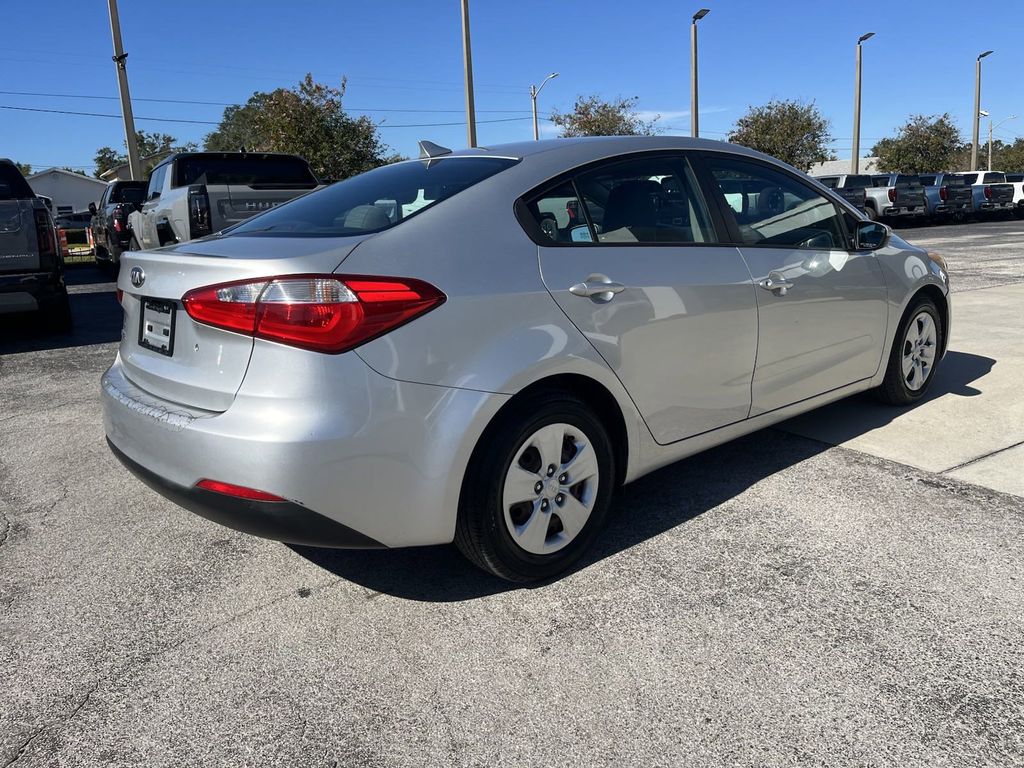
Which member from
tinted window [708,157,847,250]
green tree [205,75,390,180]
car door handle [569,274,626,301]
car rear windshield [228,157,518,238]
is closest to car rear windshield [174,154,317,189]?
car rear windshield [228,157,518,238]

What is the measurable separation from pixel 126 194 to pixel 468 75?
7768 millimetres

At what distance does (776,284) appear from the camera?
3816 mm

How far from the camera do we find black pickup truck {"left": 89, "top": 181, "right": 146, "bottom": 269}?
48.4 feet

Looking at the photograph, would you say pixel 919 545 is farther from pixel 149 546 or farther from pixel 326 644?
pixel 149 546

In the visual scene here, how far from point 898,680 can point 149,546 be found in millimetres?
2829

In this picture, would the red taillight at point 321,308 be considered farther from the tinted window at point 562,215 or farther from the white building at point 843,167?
the white building at point 843,167

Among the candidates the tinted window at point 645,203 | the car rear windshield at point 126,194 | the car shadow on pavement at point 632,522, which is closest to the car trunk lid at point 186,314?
the car shadow on pavement at point 632,522

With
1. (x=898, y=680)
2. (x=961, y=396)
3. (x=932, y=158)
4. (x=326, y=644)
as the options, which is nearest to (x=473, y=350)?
(x=326, y=644)

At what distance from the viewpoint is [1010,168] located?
80.1 m

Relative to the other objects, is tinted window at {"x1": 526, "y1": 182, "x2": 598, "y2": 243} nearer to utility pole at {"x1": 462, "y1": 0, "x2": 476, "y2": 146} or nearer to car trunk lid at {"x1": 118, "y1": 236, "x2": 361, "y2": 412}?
car trunk lid at {"x1": 118, "y1": 236, "x2": 361, "y2": 412}

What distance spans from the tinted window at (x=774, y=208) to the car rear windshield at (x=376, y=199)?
1.19 m

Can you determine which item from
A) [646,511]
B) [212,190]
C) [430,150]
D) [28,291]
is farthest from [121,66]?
[646,511]

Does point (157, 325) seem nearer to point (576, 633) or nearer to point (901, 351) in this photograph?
point (576, 633)

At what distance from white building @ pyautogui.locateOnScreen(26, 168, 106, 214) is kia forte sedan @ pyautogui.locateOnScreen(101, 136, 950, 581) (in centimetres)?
8863
